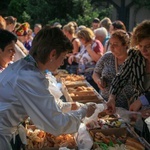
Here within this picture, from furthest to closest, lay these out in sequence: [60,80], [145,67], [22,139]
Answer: [60,80], [145,67], [22,139]

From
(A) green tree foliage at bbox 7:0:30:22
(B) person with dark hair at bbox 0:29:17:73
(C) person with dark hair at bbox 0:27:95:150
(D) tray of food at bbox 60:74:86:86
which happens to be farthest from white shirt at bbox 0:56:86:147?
(A) green tree foliage at bbox 7:0:30:22

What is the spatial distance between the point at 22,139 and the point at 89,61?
125 inches

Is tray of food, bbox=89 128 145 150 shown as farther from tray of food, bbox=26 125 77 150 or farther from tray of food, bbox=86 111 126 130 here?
tray of food, bbox=26 125 77 150

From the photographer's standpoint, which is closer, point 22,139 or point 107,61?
point 22,139

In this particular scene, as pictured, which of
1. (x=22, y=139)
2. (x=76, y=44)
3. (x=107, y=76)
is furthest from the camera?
(x=76, y=44)

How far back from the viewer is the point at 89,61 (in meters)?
5.14

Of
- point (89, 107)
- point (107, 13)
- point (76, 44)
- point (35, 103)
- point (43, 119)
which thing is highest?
point (35, 103)

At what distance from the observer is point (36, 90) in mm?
1702

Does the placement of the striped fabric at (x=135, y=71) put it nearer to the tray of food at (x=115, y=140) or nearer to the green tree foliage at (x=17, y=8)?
the tray of food at (x=115, y=140)

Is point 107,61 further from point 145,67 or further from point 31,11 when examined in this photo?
point 31,11

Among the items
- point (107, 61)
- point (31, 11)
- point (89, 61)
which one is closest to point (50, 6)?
point (31, 11)

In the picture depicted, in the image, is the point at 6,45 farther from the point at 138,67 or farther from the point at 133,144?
the point at 133,144

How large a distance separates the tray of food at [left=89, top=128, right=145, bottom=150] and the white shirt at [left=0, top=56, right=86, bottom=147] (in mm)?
609

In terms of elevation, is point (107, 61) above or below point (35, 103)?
below
